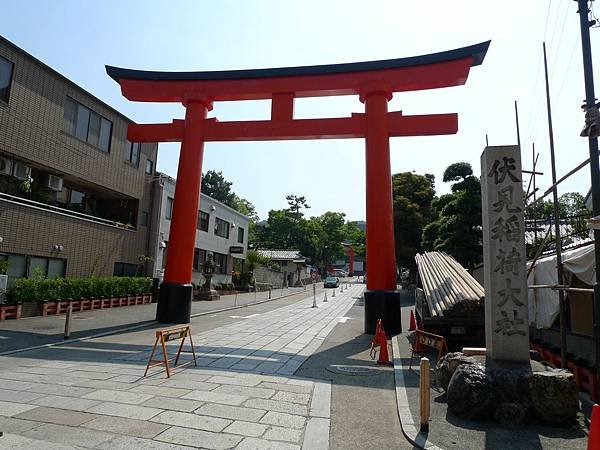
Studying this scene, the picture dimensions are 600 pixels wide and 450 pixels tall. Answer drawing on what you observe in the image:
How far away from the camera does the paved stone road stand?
→ 16.1 ft

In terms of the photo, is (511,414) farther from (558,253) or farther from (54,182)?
(54,182)

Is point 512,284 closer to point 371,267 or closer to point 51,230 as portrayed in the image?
point 371,267

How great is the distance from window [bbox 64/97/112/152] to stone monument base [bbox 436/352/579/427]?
19.4 meters

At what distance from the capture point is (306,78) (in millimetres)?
14172

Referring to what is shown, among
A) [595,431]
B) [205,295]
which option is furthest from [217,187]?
[595,431]

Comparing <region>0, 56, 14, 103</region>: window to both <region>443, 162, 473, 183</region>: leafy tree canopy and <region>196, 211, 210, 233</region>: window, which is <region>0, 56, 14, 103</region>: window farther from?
<region>443, 162, 473, 183</region>: leafy tree canopy

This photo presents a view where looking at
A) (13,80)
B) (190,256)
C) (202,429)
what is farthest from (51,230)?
(202,429)

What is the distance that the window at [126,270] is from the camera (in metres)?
22.4

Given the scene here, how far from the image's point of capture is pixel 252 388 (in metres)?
7.25

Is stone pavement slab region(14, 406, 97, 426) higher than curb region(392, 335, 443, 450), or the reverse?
curb region(392, 335, 443, 450)

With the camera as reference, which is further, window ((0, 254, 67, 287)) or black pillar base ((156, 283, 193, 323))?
window ((0, 254, 67, 287))

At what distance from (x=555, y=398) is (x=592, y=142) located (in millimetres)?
3809

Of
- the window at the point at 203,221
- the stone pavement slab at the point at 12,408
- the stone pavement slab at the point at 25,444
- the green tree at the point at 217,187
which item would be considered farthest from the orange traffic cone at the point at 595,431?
the green tree at the point at 217,187

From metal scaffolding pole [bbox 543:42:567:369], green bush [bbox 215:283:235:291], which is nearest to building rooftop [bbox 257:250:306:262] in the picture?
green bush [bbox 215:283:235:291]
